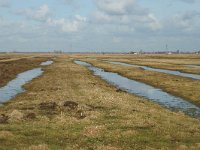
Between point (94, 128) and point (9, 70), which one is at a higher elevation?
point (94, 128)

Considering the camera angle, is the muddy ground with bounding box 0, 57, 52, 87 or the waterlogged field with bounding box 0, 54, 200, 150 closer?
the waterlogged field with bounding box 0, 54, 200, 150

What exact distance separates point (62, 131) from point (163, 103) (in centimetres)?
2068

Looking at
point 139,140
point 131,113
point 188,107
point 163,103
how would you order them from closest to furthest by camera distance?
point 139,140, point 131,113, point 188,107, point 163,103

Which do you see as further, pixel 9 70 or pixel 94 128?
pixel 9 70

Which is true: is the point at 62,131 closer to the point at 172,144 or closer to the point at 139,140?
the point at 139,140

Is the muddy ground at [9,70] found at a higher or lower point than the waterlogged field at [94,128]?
lower

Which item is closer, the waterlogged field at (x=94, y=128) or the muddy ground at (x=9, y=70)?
the waterlogged field at (x=94, y=128)

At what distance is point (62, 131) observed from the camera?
23.5m

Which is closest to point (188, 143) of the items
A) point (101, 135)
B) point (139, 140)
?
point (139, 140)

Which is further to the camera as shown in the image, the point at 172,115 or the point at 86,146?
the point at 172,115

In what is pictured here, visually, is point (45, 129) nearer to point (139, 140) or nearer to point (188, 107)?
point (139, 140)

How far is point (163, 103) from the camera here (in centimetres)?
4203

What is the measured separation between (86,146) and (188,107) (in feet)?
70.5

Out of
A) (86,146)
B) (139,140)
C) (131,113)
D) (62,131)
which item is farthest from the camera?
(131,113)
